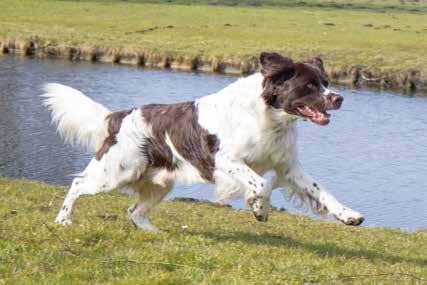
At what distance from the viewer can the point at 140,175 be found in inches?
456

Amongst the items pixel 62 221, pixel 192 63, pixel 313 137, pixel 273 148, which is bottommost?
pixel 192 63

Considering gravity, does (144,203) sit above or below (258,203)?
below

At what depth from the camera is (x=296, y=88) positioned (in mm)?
10609

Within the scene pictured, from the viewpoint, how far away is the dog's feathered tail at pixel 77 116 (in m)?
12.0

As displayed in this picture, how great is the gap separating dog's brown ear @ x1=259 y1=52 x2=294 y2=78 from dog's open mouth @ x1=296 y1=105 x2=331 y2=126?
1.51ft

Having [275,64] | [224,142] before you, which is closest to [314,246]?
[224,142]

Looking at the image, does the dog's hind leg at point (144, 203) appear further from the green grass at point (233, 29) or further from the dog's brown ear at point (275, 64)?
the green grass at point (233, 29)

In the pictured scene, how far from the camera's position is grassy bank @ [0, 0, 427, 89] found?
171ft

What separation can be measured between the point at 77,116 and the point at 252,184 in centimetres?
285

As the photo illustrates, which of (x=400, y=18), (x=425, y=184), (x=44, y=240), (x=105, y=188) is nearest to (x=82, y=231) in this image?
(x=44, y=240)

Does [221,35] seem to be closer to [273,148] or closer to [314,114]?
[273,148]

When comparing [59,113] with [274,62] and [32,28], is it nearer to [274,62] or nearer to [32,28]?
[274,62]

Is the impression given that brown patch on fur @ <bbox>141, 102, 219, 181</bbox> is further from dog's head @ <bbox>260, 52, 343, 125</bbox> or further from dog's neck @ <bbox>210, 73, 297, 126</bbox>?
dog's head @ <bbox>260, 52, 343, 125</bbox>

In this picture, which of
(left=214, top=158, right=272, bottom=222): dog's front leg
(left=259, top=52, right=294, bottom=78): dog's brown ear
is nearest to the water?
(left=214, top=158, right=272, bottom=222): dog's front leg
